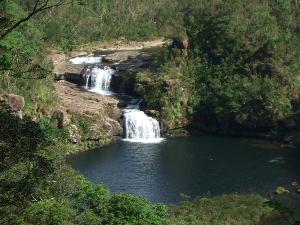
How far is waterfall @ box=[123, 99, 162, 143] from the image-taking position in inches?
2662

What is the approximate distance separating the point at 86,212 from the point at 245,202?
18123 millimetres

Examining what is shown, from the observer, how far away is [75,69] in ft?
265

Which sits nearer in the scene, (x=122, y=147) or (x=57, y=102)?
(x=122, y=147)

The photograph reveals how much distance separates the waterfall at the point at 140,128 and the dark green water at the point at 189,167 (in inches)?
114

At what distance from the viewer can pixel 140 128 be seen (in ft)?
224

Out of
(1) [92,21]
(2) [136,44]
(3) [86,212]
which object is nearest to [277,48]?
(2) [136,44]

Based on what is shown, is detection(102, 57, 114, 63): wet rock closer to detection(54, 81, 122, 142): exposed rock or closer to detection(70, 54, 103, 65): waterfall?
detection(70, 54, 103, 65): waterfall

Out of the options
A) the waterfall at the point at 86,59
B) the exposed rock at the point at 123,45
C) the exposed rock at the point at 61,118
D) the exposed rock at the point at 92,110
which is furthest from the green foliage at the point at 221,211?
the exposed rock at the point at 123,45

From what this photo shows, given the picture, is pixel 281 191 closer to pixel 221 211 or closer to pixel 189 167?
pixel 221 211

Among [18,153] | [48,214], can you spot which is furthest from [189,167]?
[18,153]

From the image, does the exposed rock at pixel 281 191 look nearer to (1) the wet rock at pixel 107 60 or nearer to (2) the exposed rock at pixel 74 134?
(2) the exposed rock at pixel 74 134

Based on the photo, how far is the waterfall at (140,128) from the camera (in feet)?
222

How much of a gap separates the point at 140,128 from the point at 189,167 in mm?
14304

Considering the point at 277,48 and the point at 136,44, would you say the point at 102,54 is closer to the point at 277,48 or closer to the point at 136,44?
the point at 136,44
